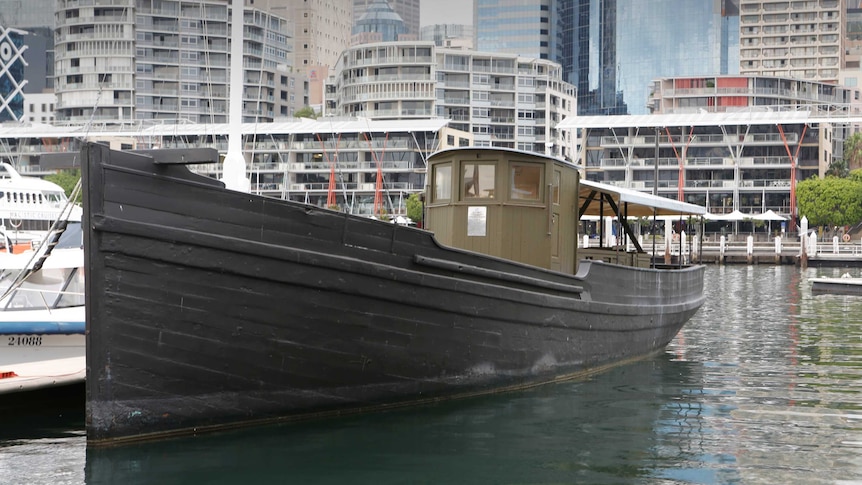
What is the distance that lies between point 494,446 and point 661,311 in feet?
25.3

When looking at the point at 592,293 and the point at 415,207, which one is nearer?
the point at 592,293

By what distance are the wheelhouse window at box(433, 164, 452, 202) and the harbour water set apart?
9.08 ft

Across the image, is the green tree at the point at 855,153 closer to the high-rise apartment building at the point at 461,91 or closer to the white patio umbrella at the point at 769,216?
the high-rise apartment building at the point at 461,91

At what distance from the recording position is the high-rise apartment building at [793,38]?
497 feet

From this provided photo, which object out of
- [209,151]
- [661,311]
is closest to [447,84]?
[661,311]

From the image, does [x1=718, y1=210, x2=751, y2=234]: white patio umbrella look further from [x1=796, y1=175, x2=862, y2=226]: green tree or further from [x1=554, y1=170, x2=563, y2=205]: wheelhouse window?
[x1=554, y1=170, x2=563, y2=205]: wheelhouse window

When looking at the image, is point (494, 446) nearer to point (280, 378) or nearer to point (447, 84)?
point (280, 378)

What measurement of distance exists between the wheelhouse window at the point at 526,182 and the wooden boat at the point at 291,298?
0.7 inches

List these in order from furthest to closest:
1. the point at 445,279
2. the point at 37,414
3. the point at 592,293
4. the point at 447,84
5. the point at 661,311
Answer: the point at 447,84 < the point at 661,311 < the point at 592,293 < the point at 37,414 < the point at 445,279

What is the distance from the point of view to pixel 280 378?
412 inches

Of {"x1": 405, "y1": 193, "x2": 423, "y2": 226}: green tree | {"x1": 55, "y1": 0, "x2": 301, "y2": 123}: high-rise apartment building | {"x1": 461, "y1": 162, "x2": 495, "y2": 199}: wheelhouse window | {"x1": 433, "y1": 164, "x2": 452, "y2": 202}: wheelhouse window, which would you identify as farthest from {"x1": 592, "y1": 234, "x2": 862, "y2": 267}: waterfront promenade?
{"x1": 55, "y1": 0, "x2": 301, "y2": 123}: high-rise apartment building

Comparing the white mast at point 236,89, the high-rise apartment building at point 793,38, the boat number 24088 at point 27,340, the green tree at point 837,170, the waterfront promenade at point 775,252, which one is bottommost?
the waterfront promenade at point 775,252

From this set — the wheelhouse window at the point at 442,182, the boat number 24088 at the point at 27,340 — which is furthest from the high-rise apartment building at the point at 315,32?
the boat number 24088 at the point at 27,340

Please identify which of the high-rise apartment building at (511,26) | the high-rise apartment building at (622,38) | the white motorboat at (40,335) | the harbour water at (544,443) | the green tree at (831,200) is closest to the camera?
the harbour water at (544,443)
